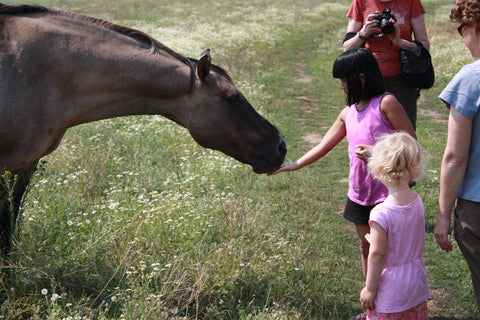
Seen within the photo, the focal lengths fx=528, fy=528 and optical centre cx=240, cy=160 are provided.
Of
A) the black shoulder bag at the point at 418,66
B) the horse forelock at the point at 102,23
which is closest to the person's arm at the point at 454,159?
the black shoulder bag at the point at 418,66

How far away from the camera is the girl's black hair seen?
359 cm

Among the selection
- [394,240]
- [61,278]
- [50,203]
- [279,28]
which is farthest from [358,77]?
[279,28]

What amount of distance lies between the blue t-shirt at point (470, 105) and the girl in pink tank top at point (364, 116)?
67cm

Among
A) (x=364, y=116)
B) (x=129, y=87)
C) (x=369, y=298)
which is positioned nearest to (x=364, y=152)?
(x=364, y=116)

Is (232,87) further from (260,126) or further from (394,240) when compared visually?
(394,240)

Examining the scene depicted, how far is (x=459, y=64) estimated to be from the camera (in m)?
13.6

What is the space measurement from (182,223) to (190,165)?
1.94 m

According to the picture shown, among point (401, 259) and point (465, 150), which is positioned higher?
point (465, 150)

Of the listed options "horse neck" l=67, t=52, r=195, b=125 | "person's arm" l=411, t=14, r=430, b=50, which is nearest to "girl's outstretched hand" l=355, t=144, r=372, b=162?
"horse neck" l=67, t=52, r=195, b=125

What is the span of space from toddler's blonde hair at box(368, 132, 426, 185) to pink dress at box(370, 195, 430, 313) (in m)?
0.16

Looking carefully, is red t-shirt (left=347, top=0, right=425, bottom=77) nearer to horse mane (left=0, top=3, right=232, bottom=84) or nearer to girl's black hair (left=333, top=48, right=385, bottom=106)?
girl's black hair (left=333, top=48, right=385, bottom=106)

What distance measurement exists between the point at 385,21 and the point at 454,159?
1921 mm

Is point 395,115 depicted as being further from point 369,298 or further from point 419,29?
point 419,29

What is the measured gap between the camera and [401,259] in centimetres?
296
